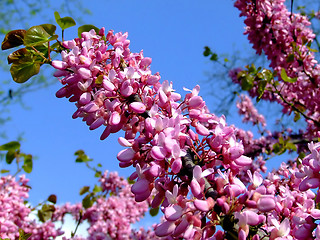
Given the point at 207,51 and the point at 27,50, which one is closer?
the point at 27,50

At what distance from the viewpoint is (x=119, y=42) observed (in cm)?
163

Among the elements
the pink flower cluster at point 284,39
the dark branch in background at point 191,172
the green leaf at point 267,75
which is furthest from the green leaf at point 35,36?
the pink flower cluster at point 284,39

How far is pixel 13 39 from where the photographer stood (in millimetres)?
1559

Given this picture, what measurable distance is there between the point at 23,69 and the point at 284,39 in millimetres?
3212

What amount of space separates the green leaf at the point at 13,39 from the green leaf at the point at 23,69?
0.47 feet

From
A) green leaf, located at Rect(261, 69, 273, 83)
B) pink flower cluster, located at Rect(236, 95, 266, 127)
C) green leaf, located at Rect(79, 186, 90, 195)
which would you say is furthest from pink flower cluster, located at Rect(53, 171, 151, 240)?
pink flower cluster, located at Rect(236, 95, 266, 127)

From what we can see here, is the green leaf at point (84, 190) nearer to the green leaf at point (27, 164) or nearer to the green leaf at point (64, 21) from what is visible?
the green leaf at point (27, 164)

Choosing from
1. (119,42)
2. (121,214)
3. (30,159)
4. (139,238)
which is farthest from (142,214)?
(119,42)

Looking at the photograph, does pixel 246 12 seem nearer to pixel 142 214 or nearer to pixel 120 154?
pixel 120 154

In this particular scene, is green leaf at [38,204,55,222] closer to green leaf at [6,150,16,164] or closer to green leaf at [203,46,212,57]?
green leaf at [6,150,16,164]

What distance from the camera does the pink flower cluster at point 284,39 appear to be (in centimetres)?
355

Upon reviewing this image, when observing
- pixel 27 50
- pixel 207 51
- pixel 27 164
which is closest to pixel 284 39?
pixel 207 51

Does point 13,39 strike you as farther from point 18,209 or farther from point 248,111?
point 248,111

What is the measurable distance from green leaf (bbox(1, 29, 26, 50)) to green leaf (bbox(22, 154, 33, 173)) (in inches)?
92.8
